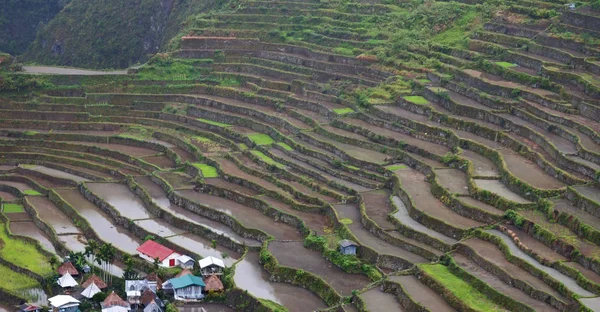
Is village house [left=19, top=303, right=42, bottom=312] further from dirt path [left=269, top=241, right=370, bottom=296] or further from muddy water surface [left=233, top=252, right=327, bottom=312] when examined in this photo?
dirt path [left=269, top=241, right=370, bottom=296]

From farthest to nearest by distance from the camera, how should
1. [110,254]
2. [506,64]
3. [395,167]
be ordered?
1. [506,64]
2. [395,167]
3. [110,254]

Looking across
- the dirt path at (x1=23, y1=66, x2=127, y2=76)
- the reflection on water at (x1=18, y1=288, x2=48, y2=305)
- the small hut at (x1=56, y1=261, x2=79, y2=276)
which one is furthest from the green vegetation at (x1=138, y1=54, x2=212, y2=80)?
the reflection on water at (x1=18, y1=288, x2=48, y2=305)

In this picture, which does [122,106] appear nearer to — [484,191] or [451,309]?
[484,191]

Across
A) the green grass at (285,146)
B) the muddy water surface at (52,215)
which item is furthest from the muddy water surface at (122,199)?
the green grass at (285,146)

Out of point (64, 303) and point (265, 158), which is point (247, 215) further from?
point (64, 303)

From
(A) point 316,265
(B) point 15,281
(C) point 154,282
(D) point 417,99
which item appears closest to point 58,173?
(B) point 15,281
